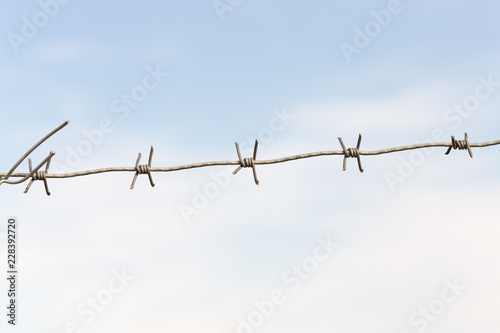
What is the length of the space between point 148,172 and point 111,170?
159 millimetres

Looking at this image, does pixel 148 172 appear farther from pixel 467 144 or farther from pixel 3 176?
pixel 467 144

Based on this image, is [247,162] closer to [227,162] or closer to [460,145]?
[227,162]

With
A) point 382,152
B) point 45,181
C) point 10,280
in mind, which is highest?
point 382,152

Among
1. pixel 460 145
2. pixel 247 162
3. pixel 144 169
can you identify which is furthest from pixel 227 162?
pixel 460 145

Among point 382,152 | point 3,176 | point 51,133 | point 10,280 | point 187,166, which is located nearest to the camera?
point 51,133

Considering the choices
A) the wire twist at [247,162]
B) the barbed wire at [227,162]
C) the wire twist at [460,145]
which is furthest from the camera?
the wire twist at [460,145]

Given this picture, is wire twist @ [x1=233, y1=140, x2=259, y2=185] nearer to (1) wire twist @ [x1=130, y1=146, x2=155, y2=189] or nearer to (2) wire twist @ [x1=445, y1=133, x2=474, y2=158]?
(1) wire twist @ [x1=130, y1=146, x2=155, y2=189]

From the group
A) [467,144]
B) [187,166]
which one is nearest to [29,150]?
[187,166]

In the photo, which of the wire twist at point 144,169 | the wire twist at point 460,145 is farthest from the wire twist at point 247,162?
the wire twist at point 460,145

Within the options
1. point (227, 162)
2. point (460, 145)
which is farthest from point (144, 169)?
point (460, 145)

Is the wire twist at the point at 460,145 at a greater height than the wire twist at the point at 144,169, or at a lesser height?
greater

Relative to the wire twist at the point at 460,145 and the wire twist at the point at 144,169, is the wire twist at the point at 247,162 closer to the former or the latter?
the wire twist at the point at 144,169

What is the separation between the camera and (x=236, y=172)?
9.25 ft

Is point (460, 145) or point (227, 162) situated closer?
point (227, 162)
